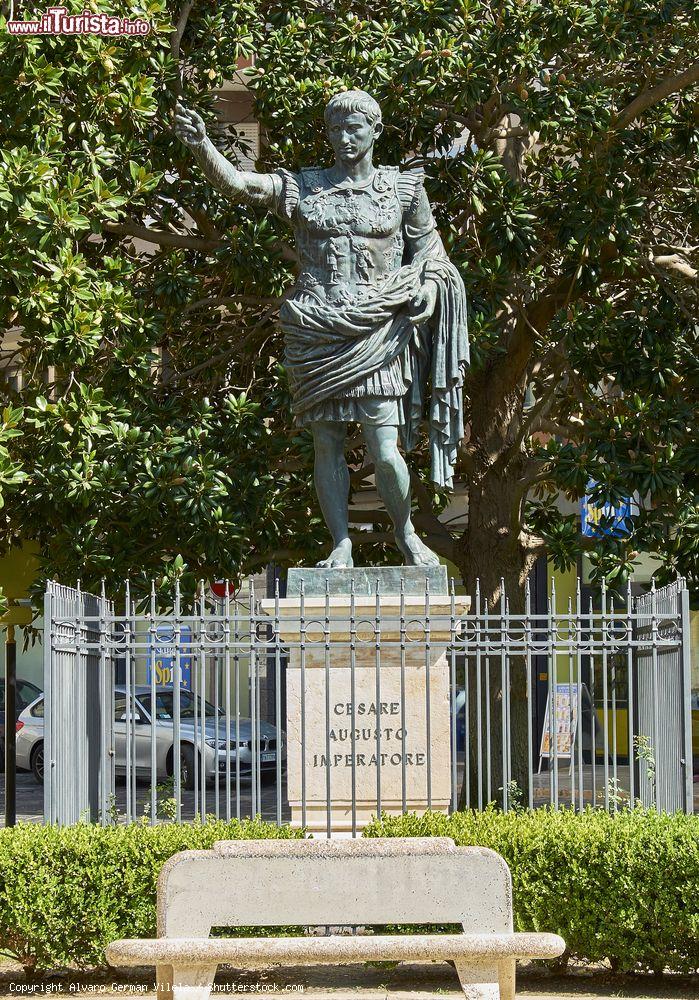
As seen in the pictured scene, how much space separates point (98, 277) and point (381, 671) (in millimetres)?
4980

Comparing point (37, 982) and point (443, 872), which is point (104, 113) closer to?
point (37, 982)

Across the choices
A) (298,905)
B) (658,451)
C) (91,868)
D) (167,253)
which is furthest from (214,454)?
(298,905)

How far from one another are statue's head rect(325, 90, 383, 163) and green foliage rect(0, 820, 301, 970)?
4085 mm

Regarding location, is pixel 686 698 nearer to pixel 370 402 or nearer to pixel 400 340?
pixel 370 402

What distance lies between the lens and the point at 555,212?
13211 millimetres

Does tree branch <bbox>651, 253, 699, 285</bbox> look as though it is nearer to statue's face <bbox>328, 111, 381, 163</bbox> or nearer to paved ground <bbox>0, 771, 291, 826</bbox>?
statue's face <bbox>328, 111, 381, 163</bbox>

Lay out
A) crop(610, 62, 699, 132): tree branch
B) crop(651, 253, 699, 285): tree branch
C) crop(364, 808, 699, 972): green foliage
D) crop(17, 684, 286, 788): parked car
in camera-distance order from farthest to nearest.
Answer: crop(17, 684, 286, 788): parked car → crop(651, 253, 699, 285): tree branch → crop(610, 62, 699, 132): tree branch → crop(364, 808, 699, 972): green foliage

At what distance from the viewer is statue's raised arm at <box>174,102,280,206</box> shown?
27.7ft

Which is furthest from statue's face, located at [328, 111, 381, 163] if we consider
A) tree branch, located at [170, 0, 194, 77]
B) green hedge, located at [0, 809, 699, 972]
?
tree branch, located at [170, 0, 194, 77]

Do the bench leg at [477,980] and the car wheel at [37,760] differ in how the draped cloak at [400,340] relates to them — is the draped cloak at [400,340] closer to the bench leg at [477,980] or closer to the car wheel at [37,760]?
the bench leg at [477,980]

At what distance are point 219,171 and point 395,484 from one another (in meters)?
2.14

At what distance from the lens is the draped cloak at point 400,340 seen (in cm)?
859

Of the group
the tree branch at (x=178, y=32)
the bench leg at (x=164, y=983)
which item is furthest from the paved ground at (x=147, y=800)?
the bench leg at (x=164, y=983)

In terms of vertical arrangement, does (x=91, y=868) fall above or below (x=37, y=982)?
above
